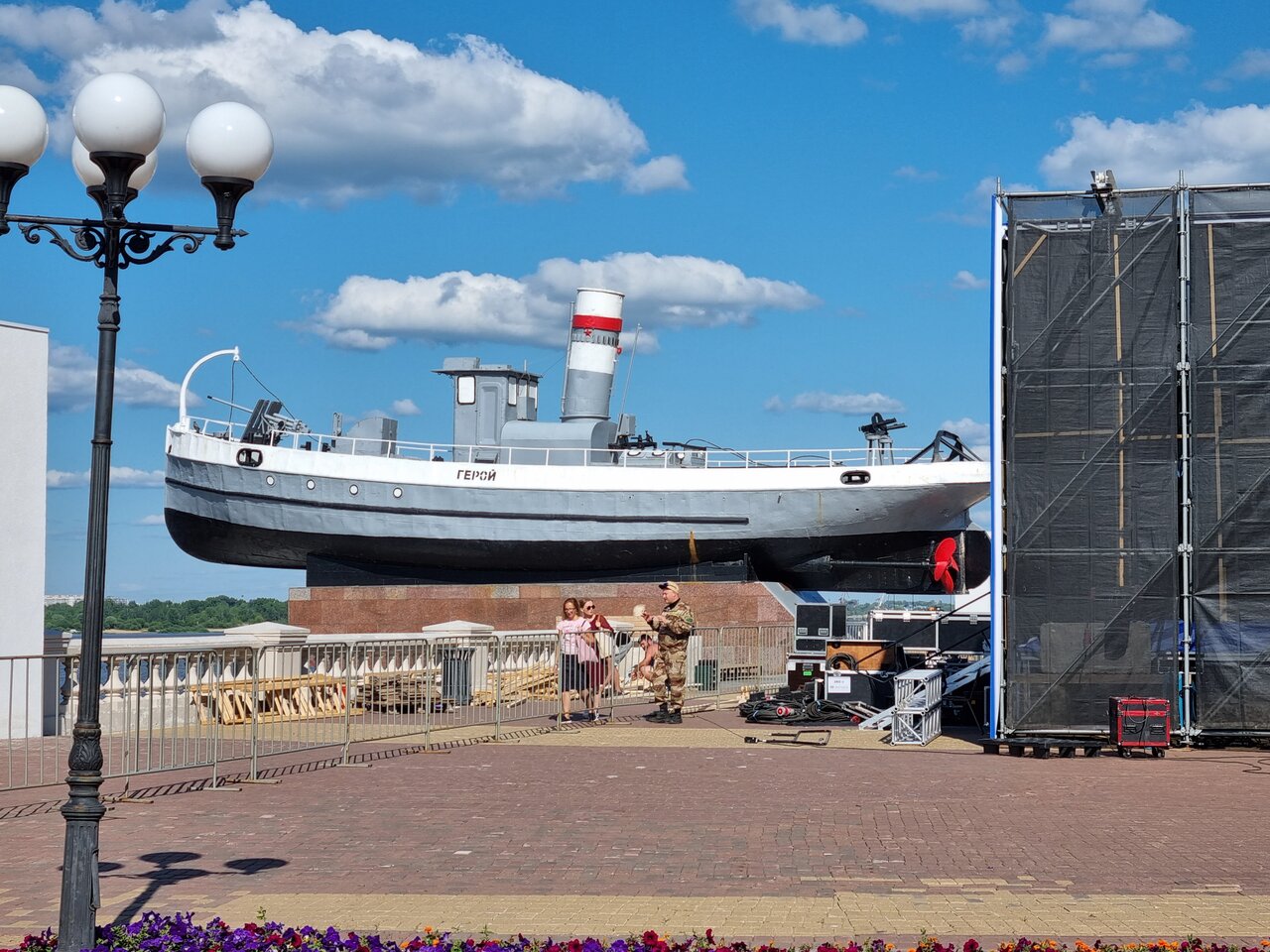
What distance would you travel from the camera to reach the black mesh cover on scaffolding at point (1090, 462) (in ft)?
54.6

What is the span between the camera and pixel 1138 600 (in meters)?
16.6

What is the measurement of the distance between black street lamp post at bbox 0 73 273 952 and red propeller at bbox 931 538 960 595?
27367 mm

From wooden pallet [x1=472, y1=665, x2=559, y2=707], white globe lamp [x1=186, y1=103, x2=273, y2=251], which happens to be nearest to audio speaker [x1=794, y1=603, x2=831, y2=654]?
wooden pallet [x1=472, y1=665, x2=559, y2=707]

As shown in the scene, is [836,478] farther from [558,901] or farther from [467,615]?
[558,901]

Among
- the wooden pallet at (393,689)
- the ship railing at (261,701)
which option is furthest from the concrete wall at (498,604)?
the wooden pallet at (393,689)

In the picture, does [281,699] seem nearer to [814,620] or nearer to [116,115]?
[116,115]

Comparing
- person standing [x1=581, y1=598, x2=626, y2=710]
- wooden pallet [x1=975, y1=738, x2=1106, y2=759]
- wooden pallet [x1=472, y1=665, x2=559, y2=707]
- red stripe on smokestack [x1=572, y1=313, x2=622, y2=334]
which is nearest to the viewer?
wooden pallet [x1=975, y1=738, x2=1106, y2=759]

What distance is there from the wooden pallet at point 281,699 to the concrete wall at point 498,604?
1822 cm

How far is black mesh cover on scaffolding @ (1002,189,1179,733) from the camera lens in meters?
16.6

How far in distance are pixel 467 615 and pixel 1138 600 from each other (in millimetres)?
25218

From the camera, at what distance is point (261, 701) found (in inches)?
686

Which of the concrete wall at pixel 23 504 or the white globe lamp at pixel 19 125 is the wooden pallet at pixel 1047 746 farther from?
the white globe lamp at pixel 19 125

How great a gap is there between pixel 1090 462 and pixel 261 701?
394 inches

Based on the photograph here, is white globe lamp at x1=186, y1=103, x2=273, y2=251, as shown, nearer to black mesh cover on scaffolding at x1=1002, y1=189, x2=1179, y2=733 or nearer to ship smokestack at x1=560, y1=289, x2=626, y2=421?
black mesh cover on scaffolding at x1=1002, y1=189, x2=1179, y2=733
